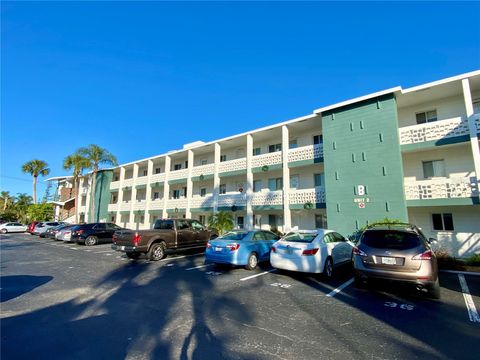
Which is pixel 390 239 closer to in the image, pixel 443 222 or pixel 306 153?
pixel 443 222

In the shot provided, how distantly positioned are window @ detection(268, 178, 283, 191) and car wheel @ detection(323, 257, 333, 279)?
39.4 ft

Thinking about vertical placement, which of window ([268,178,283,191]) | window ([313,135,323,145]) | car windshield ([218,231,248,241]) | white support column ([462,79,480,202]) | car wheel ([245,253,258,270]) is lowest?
car wheel ([245,253,258,270])

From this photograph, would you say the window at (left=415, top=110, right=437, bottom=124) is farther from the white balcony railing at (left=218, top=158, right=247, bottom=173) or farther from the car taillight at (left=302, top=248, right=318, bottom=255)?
the car taillight at (left=302, top=248, right=318, bottom=255)

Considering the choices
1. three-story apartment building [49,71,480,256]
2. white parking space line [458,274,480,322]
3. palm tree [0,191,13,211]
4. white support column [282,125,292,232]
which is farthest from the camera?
palm tree [0,191,13,211]

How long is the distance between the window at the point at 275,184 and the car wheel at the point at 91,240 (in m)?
14.6

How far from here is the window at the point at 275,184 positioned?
20.4 meters

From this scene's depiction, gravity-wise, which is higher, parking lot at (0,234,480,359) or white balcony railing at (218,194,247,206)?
white balcony railing at (218,194,247,206)

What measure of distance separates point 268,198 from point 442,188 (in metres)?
10.3

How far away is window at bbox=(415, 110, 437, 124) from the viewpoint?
14.7m

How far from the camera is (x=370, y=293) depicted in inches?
262

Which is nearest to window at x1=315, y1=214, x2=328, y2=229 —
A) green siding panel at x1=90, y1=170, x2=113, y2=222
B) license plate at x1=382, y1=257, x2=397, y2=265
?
license plate at x1=382, y1=257, x2=397, y2=265

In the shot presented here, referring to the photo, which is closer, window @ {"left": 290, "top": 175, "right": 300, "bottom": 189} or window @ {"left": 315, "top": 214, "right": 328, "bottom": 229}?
window @ {"left": 315, "top": 214, "right": 328, "bottom": 229}

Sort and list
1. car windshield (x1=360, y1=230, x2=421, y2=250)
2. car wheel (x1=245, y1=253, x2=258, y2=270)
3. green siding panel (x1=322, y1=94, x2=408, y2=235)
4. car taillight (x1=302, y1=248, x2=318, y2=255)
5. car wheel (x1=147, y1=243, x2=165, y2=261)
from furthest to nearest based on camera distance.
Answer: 1. green siding panel (x1=322, y1=94, x2=408, y2=235)
2. car wheel (x1=147, y1=243, x2=165, y2=261)
3. car wheel (x1=245, y1=253, x2=258, y2=270)
4. car taillight (x1=302, y1=248, x2=318, y2=255)
5. car windshield (x1=360, y1=230, x2=421, y2=250)

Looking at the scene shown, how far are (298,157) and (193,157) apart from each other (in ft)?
42.4
